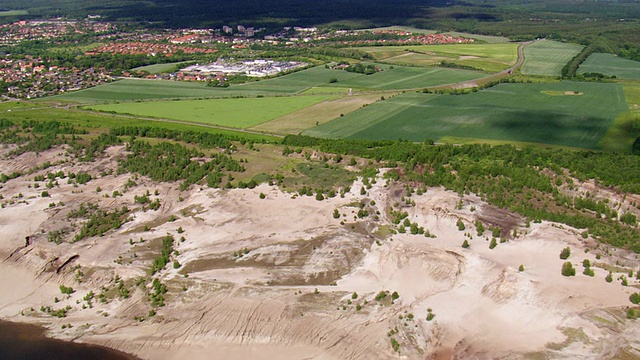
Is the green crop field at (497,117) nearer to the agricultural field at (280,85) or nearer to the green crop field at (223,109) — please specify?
the green crop field at (223,109)

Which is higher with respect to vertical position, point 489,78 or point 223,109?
point 489,78

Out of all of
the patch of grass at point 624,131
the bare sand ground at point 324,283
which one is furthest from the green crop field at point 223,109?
the patch of grass at point 624,131

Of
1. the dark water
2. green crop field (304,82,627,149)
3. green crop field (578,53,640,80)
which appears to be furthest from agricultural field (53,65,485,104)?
the dark water

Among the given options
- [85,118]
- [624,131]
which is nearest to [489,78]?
[624,131]

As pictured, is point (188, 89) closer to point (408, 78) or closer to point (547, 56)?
point (408, 78)

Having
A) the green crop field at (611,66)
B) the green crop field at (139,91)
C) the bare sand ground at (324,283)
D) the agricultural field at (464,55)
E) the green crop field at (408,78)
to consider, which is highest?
the agricultural field at (464,55)

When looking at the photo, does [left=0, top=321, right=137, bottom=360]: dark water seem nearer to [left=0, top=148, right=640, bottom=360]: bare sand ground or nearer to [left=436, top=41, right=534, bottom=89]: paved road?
[left=0, top=148, right=640, bottom=360]: bare sand ground

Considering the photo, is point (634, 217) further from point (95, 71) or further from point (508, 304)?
point (95, 71)
